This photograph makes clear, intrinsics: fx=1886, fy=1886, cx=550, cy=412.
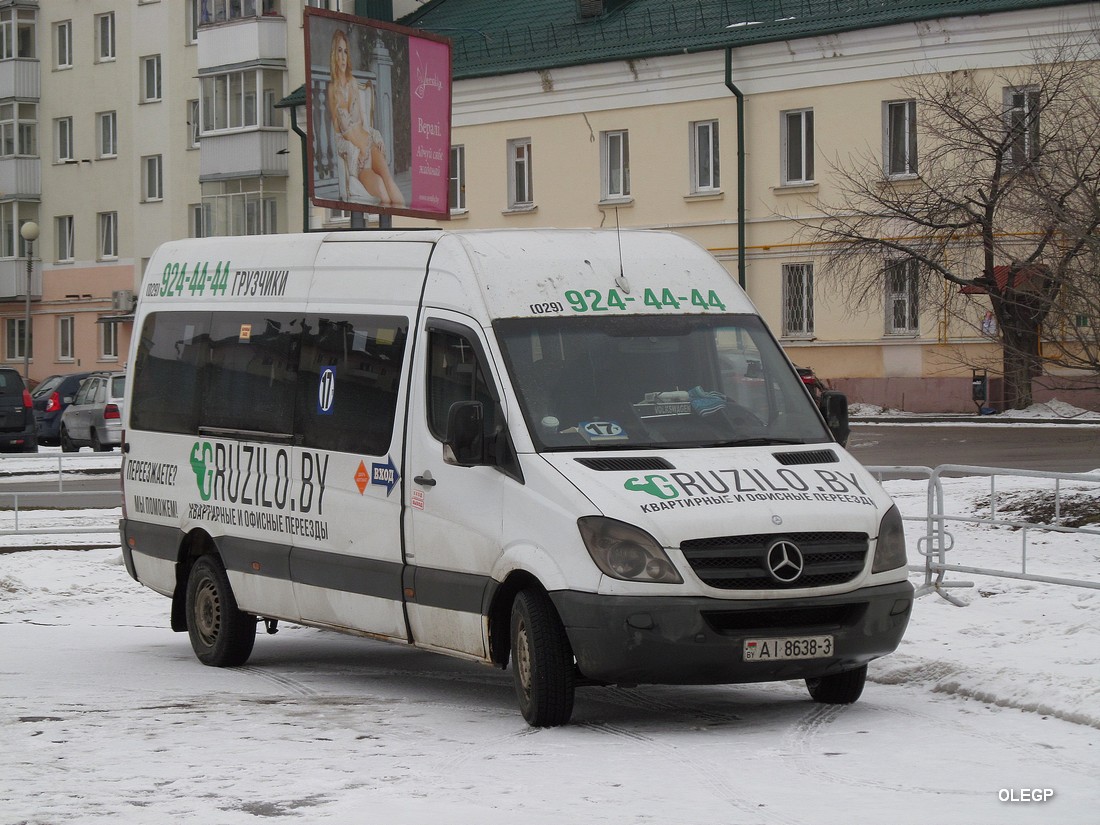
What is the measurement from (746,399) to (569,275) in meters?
1.15

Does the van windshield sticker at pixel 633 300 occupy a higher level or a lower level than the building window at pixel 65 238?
lower

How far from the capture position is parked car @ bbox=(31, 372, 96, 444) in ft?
131

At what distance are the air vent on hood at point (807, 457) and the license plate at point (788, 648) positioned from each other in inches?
36.4

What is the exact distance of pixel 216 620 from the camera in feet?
38.8

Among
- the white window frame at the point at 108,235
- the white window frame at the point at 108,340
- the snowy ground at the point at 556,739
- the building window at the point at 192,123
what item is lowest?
the snowy ground at the point at 556,739

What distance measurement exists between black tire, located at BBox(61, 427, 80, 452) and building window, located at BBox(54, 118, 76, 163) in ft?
81.7

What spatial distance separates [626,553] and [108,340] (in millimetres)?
51827

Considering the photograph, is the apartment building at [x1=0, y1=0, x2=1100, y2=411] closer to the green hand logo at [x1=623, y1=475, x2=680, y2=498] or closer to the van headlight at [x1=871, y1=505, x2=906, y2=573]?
the van headlight at [x1=871, y1=505, x2=906, y2=573]

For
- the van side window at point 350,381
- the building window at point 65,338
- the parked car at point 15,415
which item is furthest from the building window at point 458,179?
the van side window at point 350,381

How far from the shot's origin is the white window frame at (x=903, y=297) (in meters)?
34.4

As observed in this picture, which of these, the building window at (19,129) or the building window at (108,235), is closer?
the building window at (108,235)

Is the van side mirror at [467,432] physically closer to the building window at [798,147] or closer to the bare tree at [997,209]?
the bare tree at [997,209]

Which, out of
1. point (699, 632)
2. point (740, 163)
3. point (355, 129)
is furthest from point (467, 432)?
point (740, 163)

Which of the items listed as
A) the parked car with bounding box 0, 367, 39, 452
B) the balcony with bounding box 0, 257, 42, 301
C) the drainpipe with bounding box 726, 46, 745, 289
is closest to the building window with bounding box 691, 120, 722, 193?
the drainpipe with bounding box 726, 46, 745, 289
